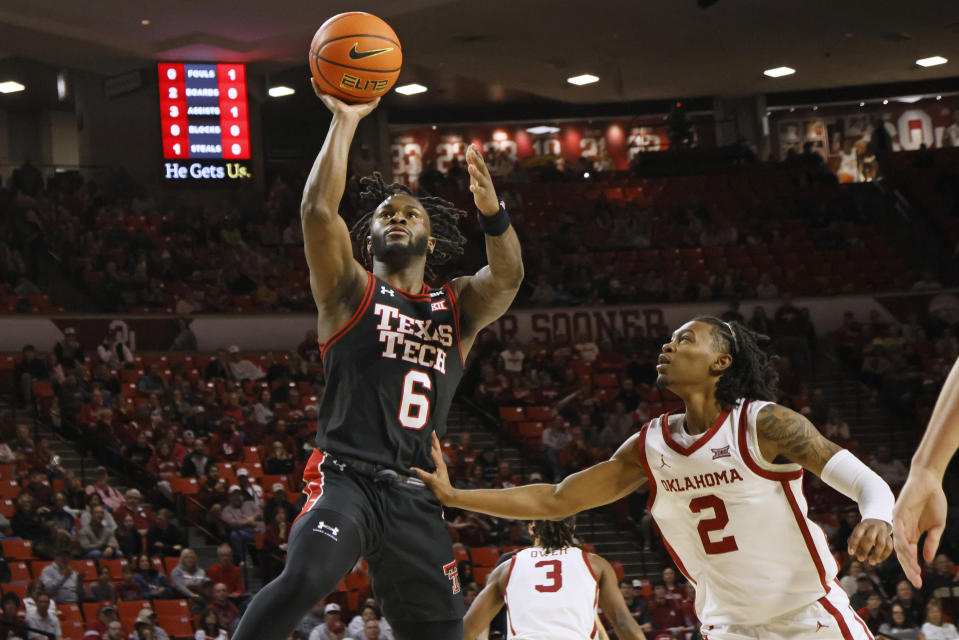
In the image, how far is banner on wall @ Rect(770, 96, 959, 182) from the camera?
29.5 metres

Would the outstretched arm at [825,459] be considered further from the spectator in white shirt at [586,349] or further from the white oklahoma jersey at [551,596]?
the spectator in white shirt at [586,349]

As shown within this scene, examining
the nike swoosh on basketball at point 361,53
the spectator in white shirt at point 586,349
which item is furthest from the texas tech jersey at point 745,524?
the spectator in white shirt at point 586,349

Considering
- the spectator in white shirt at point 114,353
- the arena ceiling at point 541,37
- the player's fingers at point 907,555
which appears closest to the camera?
the player's fingers at point 907,555

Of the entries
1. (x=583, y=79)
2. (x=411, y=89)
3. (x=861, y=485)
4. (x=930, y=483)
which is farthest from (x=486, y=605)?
(x=583, y=79)

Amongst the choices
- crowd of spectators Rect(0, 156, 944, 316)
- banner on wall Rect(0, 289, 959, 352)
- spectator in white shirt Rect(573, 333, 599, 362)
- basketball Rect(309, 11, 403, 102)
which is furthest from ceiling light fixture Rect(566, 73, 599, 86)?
basketball Rect(309, 11, 403, 102)

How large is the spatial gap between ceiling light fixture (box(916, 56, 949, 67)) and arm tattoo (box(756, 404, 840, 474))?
76.3 ft

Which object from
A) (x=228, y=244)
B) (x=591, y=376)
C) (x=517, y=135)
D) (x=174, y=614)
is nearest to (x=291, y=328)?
(x=228, y=244)

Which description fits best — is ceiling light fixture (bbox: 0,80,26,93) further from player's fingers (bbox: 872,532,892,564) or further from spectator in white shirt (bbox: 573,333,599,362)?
player's fingers (bbox: 872,532,892,564)

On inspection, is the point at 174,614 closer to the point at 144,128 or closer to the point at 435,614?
the point at 435,614

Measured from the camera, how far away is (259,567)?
1259cm

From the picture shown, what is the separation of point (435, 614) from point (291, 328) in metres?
15.7

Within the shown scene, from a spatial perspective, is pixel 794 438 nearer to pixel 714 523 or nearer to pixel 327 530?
pixel 714 523

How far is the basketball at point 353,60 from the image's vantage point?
4.82 meters

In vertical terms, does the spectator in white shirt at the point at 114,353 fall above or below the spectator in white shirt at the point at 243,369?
above
